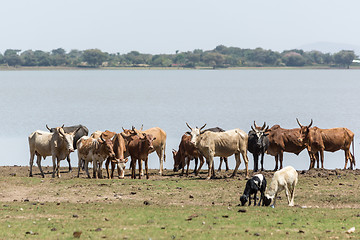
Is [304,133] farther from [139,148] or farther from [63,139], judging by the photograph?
[63,139]

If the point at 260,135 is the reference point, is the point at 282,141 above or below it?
below

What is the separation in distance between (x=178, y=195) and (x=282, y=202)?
329 centimetres

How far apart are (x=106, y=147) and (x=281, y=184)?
793cm

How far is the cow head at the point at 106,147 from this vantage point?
77.7ft

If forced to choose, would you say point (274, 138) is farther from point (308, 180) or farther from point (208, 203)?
point (208, 203)

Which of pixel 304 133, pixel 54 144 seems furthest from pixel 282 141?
pixel 54 144

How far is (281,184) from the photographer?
18016 millimetres

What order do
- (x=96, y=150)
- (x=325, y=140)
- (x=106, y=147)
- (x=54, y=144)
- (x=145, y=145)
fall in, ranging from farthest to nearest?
(x=325, y=140)
(x=54, y=144)
(x=145, y=145)
(x=96, y=150)
(x=106, y=147)

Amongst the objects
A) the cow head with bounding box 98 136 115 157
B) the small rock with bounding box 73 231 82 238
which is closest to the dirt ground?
the cow head with bounding box 98 136 115 157

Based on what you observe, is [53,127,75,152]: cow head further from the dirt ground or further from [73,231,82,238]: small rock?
[73,231,82,238]: small rock

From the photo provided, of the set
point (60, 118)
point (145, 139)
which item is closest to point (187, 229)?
point (145, 139)

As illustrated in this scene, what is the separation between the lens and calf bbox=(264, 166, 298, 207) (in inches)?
701

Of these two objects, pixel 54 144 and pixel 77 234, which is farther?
pixel 54 144

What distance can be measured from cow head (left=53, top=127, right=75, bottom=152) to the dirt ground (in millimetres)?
1393
